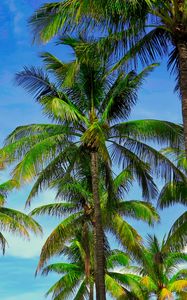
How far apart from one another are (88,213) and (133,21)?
50.3 ft

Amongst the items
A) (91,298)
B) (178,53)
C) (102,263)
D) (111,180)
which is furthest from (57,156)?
(91,298)

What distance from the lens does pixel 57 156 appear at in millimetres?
23125

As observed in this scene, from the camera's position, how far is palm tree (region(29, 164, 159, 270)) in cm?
2714

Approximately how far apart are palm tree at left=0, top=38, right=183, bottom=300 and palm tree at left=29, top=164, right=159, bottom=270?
192cm

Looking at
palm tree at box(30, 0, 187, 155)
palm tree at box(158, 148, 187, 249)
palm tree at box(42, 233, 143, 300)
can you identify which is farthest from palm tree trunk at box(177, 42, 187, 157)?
palm tree at box(42, 233, 143, 300)

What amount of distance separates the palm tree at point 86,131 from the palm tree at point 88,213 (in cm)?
192

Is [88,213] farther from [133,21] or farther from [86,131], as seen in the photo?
[133,21]

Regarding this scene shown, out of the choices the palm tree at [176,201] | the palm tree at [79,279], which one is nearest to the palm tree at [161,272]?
the palm tree at [79,279]

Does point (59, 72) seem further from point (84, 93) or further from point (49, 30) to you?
point (49, 30)

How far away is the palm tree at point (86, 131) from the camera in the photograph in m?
22.2

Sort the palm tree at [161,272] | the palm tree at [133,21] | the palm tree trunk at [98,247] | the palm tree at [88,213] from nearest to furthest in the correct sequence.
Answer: the palm tree at [133,21] < the palm tree trunk at [98,247] < the palm tree at [88,213] < the palm tree at [161,272]

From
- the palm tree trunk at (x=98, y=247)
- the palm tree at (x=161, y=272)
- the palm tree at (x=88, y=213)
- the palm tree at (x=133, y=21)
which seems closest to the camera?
the palm tree at (x=133, y=21)

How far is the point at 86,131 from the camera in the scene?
21.8 metres

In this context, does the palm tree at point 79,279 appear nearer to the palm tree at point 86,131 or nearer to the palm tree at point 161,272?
the palm tree at point 161,272
